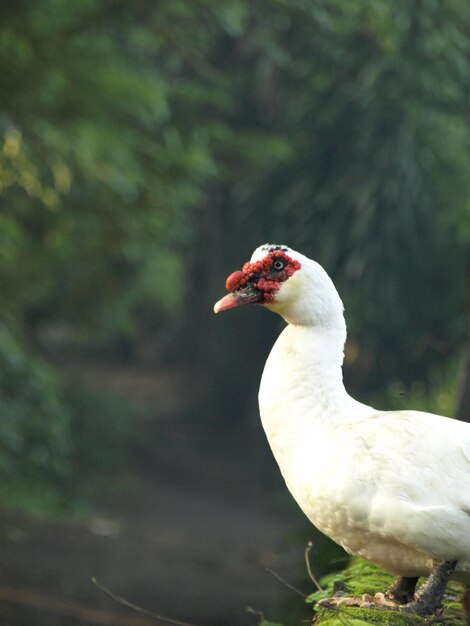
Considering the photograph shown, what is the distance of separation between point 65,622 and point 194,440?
15.7m

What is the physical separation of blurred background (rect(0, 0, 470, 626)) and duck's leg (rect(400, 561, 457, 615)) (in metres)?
2.87

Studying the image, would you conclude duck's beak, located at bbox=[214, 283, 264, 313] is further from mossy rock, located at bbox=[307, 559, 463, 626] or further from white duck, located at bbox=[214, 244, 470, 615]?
mossy rock, located at bbox=[307, 559, 463, 626]

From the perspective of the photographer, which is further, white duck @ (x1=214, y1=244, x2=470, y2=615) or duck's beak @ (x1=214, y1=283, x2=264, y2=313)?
duck's beak @ (x1=214, y1=283, x2=264, y2=313)

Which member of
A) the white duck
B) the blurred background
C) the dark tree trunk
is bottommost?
the white duck

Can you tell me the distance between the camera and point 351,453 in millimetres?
5367

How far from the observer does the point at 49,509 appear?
18594 mm

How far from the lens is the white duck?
5234mm

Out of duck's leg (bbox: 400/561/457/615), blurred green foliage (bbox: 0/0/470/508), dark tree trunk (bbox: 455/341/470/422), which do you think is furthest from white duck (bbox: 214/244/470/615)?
blurred green foliage (bbox: 0/0/470/508)

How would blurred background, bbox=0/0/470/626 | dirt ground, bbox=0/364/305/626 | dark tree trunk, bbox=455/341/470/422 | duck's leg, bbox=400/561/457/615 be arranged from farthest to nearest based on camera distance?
blurred background, bbox=0/0/470/626 → dirt ground, bbox=0/364/305/626 → dark tree trunk, bbox=455/341/470/422 → duck's leg, bbox=400/561/457/615

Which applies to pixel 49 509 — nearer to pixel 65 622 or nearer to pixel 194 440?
pixel 65 622

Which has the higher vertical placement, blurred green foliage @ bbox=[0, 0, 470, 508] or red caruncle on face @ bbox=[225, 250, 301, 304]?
blurred green foliage @ bbox=[0, 0, 470, 508]

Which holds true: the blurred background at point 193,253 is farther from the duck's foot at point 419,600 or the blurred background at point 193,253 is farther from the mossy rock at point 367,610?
the duck's foot at point 419,600

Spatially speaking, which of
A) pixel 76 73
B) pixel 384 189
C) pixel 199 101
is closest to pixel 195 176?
pixel 76 73

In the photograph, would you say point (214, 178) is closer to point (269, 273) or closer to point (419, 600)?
point (269, 273)
